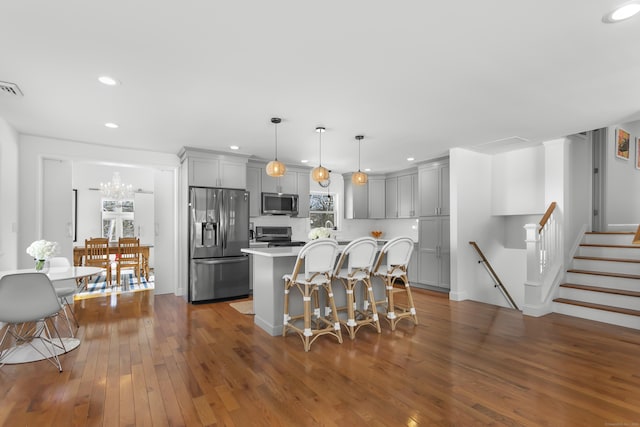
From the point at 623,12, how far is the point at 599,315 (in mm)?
3671

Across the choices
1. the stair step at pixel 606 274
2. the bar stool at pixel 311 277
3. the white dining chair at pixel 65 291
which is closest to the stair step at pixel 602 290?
the stair step at pixel 606 274

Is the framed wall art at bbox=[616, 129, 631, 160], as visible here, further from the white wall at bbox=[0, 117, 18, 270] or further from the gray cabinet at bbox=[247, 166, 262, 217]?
the white wall at bbox=[0, 117, 18, 270]

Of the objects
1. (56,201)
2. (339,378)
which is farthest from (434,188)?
(56,201)

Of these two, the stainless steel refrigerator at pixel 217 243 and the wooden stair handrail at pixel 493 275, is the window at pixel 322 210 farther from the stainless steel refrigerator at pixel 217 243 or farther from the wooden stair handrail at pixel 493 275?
the wooden stair handrail at pixel 493 275

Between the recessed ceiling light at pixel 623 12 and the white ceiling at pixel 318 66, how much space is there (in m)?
0.07

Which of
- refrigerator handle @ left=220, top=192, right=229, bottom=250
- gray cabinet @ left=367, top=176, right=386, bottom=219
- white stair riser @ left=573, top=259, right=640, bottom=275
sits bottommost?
white stair riser @ left=573, top=259, right=640, bottom=275

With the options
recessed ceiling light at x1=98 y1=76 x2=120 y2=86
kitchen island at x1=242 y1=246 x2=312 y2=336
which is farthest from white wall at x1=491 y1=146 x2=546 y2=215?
recessed ceiling light at x1=98 y1=76 x2=120 y2=86

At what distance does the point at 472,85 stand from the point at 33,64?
358 centimetres

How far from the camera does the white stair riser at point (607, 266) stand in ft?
14.3

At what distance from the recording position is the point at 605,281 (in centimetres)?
441

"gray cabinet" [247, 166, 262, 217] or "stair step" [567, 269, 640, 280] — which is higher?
"gray cabinet" [247, 166, 262, 217]

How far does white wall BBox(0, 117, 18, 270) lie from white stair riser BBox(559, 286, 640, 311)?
7131 mm

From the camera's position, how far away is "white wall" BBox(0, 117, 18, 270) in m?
3.83

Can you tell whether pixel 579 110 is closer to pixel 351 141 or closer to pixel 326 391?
pixel 351 141
